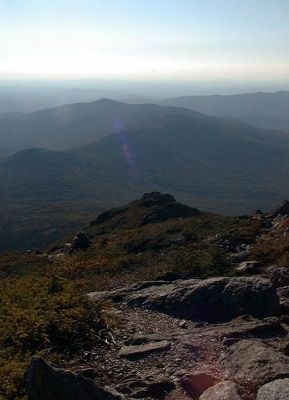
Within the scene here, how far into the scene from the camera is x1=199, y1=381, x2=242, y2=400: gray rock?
22.9 ft

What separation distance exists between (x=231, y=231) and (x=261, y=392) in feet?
56.4

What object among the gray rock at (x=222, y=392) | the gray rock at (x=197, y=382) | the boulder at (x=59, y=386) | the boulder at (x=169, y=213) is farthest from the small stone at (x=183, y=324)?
the boulder at (x=169, y=213)

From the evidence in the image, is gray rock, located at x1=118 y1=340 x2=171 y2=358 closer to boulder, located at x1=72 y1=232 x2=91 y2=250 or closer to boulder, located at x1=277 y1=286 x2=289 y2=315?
boulder, located at x1=277 y1=286 x2=289 y2=315

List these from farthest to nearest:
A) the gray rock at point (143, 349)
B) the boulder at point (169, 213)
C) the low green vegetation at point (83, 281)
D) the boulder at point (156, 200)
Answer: the boulder at point (156, 200), the boulder at point (169, 213), the low green vegetation at point (83, 281), the gray rock at point (143, 349)

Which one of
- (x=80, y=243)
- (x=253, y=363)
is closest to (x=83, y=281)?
(x=253, y=363)

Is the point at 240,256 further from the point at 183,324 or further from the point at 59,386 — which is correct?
the point at 59,386

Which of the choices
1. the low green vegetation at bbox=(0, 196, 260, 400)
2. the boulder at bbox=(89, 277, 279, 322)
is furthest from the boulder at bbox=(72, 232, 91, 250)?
the boulder at bbox=(89, 277, 279, 322)

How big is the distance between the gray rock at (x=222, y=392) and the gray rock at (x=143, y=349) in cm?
188

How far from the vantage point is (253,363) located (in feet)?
25.7

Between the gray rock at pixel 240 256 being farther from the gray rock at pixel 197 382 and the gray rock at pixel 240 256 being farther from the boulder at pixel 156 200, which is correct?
the boulder at pixel 156 200

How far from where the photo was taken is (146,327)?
11.1 metres

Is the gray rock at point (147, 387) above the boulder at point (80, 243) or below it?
above

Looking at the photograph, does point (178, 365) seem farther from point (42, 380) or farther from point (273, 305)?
point (273, 305)

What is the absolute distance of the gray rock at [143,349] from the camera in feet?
29.4
